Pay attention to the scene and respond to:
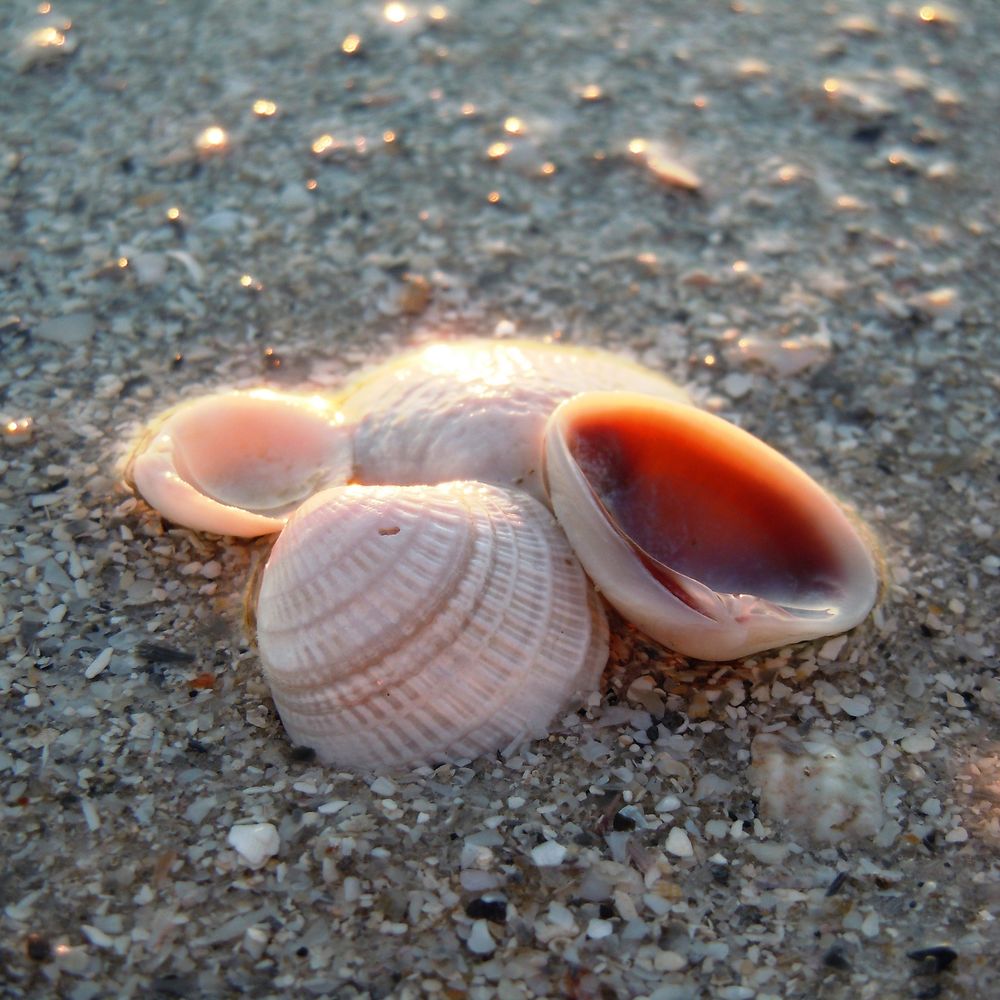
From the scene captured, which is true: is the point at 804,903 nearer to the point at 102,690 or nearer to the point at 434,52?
the point at 102,690

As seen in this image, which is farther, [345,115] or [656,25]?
[656,25]

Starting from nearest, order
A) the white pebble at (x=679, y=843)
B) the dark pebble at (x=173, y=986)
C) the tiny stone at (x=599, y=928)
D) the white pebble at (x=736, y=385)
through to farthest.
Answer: the dark pebble at (x=173, y=986)
the tiny stone at (x=599, y=928)
the white pebble at (x=679, y=843)
the white pebble at (x=736, y=385)

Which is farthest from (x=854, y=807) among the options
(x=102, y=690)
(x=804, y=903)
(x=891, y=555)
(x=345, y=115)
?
(x=345, y=115)

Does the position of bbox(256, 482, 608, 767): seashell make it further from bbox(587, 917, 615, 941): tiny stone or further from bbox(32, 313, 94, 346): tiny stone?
bbox(32, 313, 94, 346): tiny stone

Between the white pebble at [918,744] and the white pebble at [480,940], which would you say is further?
the white pebble at [918,744]

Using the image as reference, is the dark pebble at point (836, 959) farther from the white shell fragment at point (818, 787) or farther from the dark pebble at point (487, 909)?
the dark pebble at point (487, 909)

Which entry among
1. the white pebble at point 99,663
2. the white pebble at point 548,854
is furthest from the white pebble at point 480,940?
the white pebble at point 99,663

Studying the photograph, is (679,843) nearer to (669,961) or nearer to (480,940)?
(669,961)
